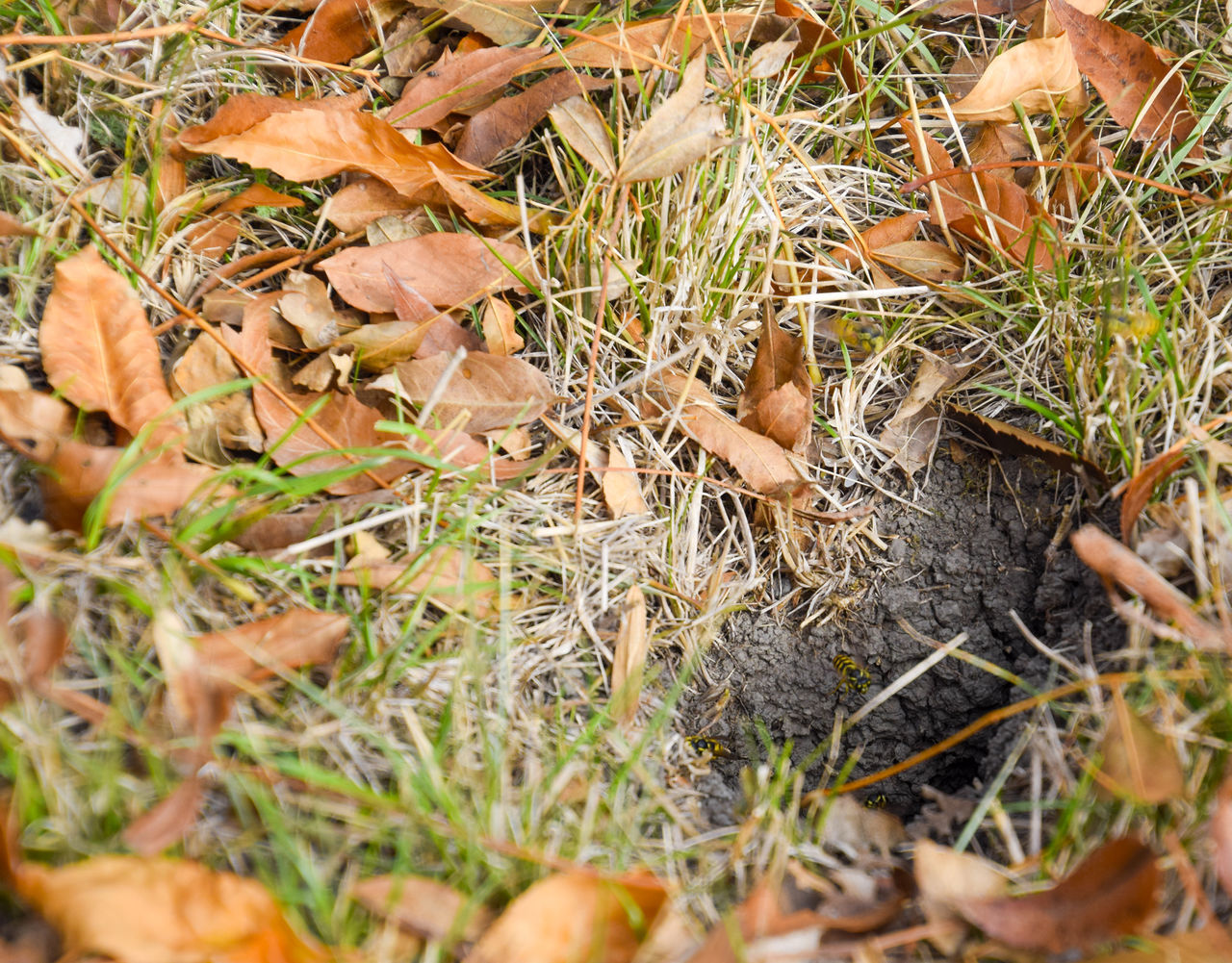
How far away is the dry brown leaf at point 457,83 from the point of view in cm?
153

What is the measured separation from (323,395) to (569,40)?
2.83ft

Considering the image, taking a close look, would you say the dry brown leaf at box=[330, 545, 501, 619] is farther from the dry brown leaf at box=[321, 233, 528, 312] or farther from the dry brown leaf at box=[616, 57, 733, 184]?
the dry brown leaf at box=[616, 57, 733, 184]

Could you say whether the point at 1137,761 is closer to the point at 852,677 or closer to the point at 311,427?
the point at 852,677

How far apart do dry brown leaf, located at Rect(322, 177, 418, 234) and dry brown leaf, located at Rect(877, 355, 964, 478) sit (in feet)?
3.28

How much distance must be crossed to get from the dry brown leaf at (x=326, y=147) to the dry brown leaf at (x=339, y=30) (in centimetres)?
24

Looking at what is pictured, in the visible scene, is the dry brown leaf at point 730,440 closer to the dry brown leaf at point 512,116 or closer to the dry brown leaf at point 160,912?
the dry brown leaf at point 512,116

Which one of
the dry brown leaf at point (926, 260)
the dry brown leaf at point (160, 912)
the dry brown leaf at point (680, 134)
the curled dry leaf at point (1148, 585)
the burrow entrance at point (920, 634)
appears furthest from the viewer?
the dry brown leaf at point (926, 260)

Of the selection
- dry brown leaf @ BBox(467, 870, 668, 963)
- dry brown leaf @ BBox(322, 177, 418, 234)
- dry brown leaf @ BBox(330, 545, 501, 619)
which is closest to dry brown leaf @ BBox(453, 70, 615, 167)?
dry brown leaf @ BBox(322, 177, 418, 234)

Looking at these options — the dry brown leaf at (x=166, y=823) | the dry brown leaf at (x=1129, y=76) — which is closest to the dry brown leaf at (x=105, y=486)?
the dry brown leaf at (x=166, y=823)

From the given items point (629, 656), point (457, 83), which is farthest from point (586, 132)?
point (629, 656)

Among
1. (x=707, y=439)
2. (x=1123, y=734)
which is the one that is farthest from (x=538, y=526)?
(x=1123, y=734)

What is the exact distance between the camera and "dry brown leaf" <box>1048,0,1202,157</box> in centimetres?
158

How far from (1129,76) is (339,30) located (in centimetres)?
153

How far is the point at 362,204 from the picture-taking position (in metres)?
1.49
